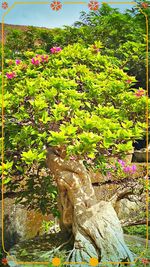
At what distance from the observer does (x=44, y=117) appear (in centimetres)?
414

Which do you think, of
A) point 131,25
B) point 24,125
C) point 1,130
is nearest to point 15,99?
point 24,125

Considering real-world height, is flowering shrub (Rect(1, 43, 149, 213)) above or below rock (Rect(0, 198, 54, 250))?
above

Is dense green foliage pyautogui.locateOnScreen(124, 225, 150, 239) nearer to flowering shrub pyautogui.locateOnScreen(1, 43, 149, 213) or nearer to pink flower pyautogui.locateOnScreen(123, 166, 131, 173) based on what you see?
pink flower pyautogui.locateOnScreen(123, 166, 131, 173)

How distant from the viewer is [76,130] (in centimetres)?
429

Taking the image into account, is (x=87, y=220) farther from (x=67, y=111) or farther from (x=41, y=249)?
(x=67, y=111)

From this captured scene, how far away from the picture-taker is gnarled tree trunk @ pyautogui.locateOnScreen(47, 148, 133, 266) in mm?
4668

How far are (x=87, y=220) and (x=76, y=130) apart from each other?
107 cm

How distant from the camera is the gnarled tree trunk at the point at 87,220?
4.67 metres

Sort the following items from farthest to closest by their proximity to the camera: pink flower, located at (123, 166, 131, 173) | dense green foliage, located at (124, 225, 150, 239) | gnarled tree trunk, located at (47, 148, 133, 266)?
dense green foliage, located at (124, 225, 150, 239)
pink flower, located at (123, 166, 131, 173)
gnarled tree trunk, located at (47, 148, 133, 266)

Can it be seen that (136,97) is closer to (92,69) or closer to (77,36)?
(92,69)

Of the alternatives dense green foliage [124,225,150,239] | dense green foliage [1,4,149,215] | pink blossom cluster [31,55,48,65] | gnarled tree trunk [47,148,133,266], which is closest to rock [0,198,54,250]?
dense green foliage [124,225,150,239]

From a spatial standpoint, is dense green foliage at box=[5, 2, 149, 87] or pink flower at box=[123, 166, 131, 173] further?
dense green foliage at box=[5, 2, 149, 87]

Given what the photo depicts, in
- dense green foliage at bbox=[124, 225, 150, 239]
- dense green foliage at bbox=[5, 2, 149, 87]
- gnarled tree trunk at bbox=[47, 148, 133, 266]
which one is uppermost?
dense green foliage at bbox=[5, 2, 149, 87]

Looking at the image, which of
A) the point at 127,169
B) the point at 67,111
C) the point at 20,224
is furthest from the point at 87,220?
the point at 20,224
